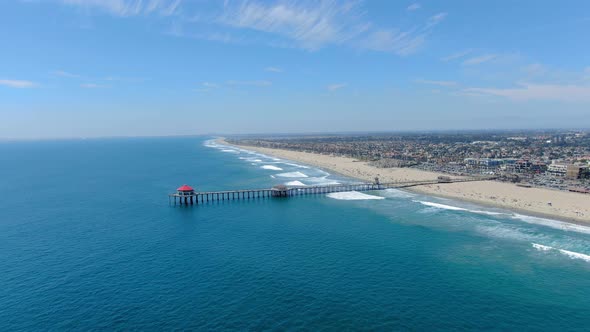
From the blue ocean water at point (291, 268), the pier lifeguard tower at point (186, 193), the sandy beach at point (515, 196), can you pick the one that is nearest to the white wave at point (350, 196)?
the blue ocean water at point (291, 268)

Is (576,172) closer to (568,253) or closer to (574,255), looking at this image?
(568,253)

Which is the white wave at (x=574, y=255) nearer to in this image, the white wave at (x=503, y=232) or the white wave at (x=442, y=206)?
the white wave at (x=503, y=232)

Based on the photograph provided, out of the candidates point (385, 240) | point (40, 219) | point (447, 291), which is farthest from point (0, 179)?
point (447, 291)

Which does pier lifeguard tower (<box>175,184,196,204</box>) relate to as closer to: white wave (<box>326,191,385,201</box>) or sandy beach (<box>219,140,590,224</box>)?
white wave (<box>326,191,385,201</box>)

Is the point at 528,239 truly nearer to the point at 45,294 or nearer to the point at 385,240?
the point at 385,240

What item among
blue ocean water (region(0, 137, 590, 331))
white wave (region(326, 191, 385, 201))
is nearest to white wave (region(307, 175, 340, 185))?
white wave (region(326, 191, 385, 201))
